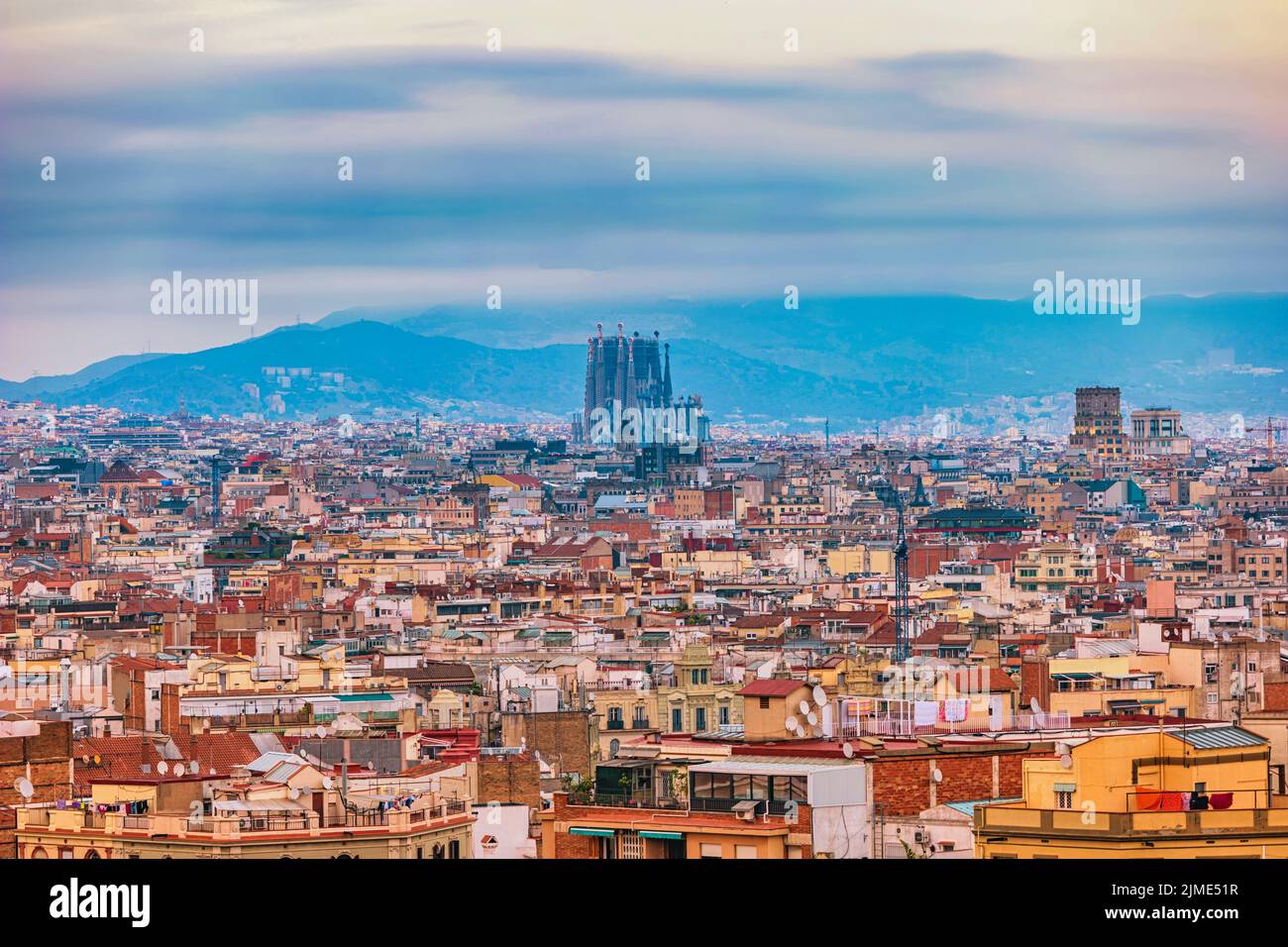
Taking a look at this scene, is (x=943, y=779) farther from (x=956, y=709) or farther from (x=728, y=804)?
(x=956, y=709)

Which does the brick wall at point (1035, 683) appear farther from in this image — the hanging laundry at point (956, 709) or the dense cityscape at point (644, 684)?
the hanging laundry at point (956, 709)

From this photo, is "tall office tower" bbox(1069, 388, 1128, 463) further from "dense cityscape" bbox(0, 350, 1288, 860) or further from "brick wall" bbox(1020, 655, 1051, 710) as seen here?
"brick wall" bbox(1020, 655, 1051, 710)

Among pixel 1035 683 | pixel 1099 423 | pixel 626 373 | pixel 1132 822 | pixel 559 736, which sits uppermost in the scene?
pixel 626 373

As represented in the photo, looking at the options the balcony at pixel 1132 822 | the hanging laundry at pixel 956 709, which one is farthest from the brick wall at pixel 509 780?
the balcony at pixel 1132 822

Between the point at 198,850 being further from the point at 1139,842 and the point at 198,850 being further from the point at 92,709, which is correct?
the point at 92,709

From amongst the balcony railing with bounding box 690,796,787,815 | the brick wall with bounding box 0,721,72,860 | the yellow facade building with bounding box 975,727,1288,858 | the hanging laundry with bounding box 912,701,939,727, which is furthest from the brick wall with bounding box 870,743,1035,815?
the brick wall with bounding box 0,721,72,860

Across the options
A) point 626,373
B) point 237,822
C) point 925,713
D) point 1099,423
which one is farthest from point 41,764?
point 626,373
